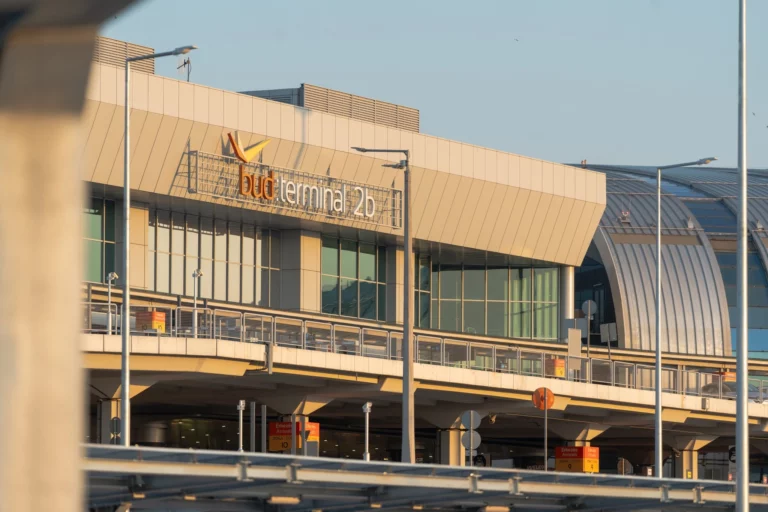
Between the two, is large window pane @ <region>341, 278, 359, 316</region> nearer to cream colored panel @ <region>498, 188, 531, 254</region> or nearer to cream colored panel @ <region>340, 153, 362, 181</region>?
cream colored panel @ <region>340, 153, 362, 181</region>

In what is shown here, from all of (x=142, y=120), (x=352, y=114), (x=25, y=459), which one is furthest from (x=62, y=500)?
(x=352, y=114)

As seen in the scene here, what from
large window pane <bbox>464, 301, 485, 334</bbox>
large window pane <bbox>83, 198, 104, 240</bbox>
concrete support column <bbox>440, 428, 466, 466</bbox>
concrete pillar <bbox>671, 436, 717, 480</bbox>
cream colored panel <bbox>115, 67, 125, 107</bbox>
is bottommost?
concrete pillar <bbox>671, 436, 717, 480</bbox>

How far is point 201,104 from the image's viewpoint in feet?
168

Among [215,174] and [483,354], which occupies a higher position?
[215,174]

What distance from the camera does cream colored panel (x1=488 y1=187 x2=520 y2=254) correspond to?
63.1 m

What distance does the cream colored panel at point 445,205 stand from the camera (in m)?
60.4

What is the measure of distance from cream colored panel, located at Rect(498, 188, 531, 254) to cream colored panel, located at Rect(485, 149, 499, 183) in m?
1.75

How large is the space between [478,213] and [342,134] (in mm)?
8055

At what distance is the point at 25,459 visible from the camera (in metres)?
7.33

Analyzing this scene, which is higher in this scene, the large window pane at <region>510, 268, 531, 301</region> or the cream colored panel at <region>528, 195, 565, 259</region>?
the cream colored panel at <region>528, 195, 565, 259</region>

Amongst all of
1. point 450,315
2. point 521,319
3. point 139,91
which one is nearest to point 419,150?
point 450,315

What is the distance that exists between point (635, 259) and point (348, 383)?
108 feet

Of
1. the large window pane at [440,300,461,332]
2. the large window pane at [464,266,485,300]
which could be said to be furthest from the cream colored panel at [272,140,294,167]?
the large window pane at [464,266,485,300]

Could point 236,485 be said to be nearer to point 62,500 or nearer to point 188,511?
point 188,511
